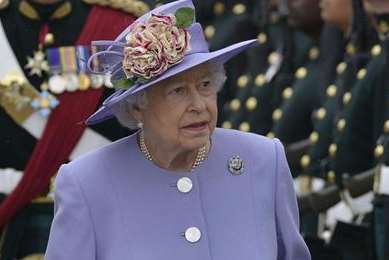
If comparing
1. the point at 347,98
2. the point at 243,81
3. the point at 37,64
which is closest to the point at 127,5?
the point at 37,64

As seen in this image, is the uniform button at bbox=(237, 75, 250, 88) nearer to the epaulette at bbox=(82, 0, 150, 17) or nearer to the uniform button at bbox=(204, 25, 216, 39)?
the uniform button at bbox=(204, 25, 216, 39)

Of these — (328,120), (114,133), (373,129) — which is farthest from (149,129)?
(328,120)

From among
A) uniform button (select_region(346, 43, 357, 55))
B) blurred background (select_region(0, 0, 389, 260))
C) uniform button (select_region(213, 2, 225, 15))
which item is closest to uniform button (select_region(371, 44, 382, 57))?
blurred background (select_region(0, 0, 389, 260))

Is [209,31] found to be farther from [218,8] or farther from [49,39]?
[49,39]

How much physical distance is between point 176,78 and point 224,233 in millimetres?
501

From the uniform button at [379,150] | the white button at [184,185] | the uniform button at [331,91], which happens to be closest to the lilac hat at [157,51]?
the white button at [184,185]

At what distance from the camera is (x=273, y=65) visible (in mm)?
10492

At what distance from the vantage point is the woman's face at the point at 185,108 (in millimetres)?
4762

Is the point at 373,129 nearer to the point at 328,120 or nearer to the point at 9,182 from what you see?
the point at 328,120

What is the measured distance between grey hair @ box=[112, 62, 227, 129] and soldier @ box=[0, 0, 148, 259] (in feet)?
5.12

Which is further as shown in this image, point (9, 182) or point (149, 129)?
point (9, 182)

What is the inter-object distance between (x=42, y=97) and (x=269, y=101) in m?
3.99

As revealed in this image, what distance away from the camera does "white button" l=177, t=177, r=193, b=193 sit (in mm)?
4914

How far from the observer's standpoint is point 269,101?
10383 millimetres
